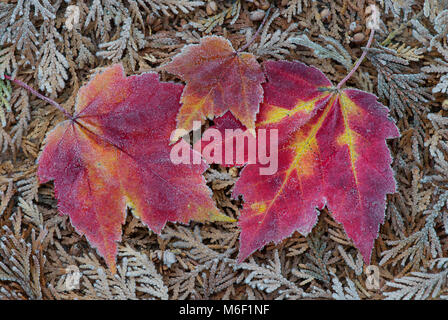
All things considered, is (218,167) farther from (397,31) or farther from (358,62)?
(397,31)

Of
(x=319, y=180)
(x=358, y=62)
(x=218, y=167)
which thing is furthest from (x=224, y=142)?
(x=358, y=62)

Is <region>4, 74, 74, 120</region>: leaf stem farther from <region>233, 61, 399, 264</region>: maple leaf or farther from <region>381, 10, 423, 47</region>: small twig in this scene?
<region>381, 10, 423, 47</region>: small twig

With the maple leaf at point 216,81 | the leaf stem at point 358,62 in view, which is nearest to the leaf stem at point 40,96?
the maple leaf at point 216,81

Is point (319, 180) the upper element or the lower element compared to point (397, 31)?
lower

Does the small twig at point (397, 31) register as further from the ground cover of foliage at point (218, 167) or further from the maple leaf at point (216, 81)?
the maple leaf at point (216, 81)

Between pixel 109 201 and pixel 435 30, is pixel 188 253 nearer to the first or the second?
pixel 109 201

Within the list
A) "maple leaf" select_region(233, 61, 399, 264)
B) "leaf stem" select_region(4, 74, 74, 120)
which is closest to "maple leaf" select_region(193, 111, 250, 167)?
"maple leaf" select_region(233, 61, 399, 264)
